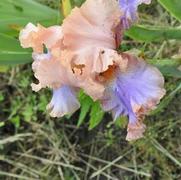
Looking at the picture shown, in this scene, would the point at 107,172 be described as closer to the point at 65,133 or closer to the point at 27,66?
the point at 65,133

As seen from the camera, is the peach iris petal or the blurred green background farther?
the blurred green background

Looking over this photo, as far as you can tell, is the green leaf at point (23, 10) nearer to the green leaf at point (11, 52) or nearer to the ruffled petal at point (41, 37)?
the green leaf at point (11, 52)

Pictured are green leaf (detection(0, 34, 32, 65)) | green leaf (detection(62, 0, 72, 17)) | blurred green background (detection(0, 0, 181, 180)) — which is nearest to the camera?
green leaf (detection(62, 0, 72, 17))


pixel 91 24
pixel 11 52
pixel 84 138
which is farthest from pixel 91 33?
pixel 84 138

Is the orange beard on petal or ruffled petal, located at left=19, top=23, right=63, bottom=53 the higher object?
ruffled petal, located at left=19, top=23, right=63, bottom=53

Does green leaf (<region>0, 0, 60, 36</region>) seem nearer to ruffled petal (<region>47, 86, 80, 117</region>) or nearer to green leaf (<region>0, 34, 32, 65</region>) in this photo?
green leaf (<region>0, 34, 32, 65</region>)

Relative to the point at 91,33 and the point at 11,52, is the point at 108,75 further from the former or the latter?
the point at 11,52

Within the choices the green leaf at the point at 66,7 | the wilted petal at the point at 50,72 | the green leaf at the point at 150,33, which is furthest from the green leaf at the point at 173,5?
the wilted petal at the point at 50,72

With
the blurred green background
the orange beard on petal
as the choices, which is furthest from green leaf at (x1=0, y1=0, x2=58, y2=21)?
the orange beard on petal
